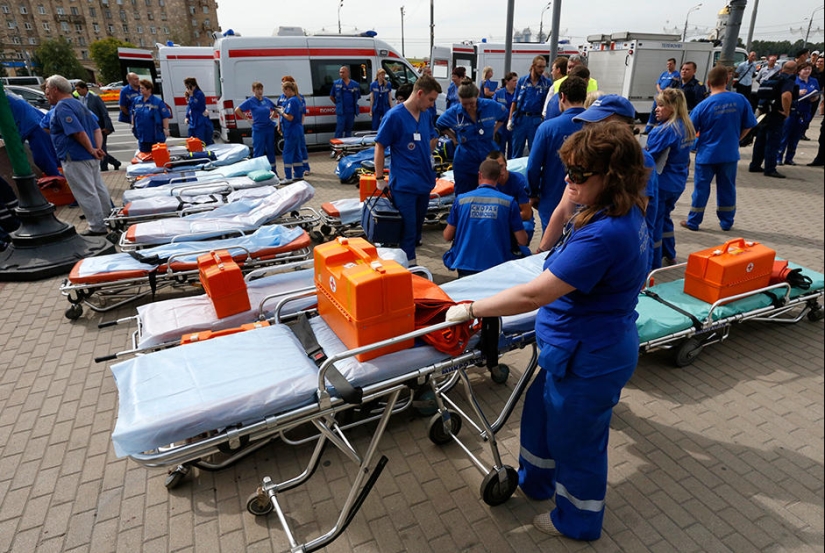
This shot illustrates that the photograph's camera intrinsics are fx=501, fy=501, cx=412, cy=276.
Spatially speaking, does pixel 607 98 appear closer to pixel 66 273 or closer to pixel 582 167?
pixel 582 167

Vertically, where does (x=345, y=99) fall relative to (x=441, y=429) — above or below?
above

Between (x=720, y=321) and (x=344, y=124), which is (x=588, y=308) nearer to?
(x=720, y=321)

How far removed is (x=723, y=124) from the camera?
6168 mm

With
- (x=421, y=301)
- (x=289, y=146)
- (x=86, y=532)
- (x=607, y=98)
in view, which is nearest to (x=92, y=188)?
(x=289, y=146)

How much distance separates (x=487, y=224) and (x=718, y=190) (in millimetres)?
4443

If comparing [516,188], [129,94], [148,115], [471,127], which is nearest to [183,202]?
[471,127]

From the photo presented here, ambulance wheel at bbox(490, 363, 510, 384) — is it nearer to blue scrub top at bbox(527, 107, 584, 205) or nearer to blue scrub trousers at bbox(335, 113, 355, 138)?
blue scrub top at bbox(527, 107, 584, 205)

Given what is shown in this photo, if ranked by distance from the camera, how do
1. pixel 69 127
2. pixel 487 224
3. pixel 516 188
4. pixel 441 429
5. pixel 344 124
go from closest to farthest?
pixel 441 429, pixel 487 224, pixel 516 188, pixel 69 127, pixel 344 124

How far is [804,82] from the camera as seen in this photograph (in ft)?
35.7

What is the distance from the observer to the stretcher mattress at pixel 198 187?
7.37 metres

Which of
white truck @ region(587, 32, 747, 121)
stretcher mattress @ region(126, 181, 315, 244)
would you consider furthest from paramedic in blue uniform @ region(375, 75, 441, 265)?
white truck @ region(587, 32, 747, 121)

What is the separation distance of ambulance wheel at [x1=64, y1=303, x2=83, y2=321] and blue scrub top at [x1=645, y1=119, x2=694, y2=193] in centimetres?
601

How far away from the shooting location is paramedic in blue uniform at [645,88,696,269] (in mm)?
5043

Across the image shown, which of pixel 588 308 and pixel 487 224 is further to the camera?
pixel 487 224
